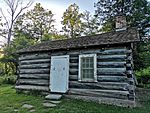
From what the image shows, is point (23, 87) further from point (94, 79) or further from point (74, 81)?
point (94, 79)

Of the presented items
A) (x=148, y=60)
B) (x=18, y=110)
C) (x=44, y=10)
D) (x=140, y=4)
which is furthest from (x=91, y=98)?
(x=44, y=10)

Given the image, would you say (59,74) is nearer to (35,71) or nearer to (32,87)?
(35,71)

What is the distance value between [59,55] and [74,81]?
2.00m

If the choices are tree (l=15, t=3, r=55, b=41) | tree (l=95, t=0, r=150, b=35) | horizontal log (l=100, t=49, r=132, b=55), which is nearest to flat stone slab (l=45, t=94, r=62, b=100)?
horizontal log (l=100, t=49, r=132, b=55)

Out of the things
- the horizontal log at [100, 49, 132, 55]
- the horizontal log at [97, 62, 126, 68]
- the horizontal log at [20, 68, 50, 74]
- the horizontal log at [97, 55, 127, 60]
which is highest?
the horizontal log at [100, 49, 132, 55]

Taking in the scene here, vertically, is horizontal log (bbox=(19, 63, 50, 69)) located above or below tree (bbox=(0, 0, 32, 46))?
below

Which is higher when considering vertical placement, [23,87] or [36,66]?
[36,66]

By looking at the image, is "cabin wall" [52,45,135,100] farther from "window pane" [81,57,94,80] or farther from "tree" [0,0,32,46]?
"tree" [0,0,32,46]

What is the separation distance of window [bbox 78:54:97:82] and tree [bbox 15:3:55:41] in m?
23.7

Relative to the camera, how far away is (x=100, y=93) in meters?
10.2

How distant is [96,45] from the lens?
10.5m

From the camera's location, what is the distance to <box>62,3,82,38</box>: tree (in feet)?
107

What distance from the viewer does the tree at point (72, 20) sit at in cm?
3259

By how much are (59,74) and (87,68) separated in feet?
A: 6.50
